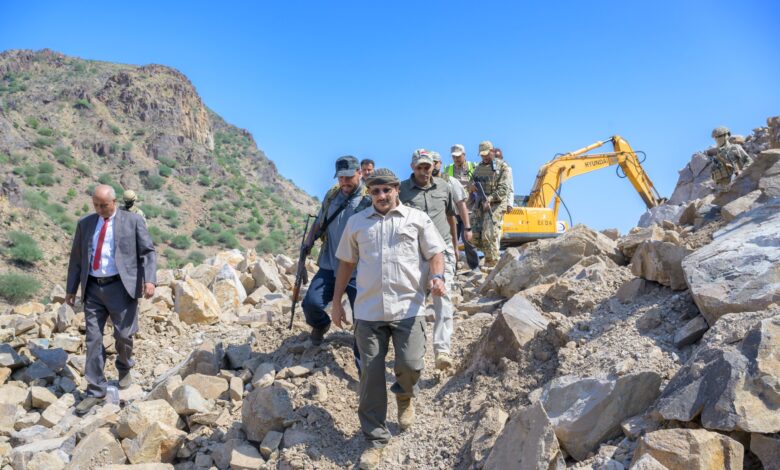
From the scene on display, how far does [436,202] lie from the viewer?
5027 millimetres

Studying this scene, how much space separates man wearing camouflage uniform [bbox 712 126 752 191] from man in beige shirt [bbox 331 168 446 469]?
→ 6286mm

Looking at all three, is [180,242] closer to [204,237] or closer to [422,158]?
[204,237]

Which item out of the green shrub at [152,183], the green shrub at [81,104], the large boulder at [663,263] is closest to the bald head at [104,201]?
the large boulder at [663,263]

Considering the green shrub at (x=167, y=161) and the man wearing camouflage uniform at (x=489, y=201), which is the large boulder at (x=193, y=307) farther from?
the green shrub at (x=167, y=161)

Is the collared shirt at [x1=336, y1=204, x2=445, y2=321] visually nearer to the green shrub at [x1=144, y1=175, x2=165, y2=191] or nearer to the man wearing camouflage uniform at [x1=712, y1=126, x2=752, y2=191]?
the man wearing camouflage uniform at [x1=712, y1=126, x2=752, y2=191]

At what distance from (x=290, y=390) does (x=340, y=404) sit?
367 mm

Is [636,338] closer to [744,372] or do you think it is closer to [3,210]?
[744,372]

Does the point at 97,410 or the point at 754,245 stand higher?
the point at 754,245

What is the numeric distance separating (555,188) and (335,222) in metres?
9.06

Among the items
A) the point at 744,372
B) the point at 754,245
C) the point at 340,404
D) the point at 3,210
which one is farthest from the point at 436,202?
the point at 3,210

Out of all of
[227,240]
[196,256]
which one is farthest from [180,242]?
[227,240]

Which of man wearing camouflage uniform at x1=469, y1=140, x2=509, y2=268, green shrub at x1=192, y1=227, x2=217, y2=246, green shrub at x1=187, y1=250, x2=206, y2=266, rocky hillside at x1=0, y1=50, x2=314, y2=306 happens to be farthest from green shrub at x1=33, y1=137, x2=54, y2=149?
man wearing camouflage uniform at x1=469, y1=140, x2=509, y2=268

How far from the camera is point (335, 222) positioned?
4816 mm

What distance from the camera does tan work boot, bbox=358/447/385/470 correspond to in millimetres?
3549
